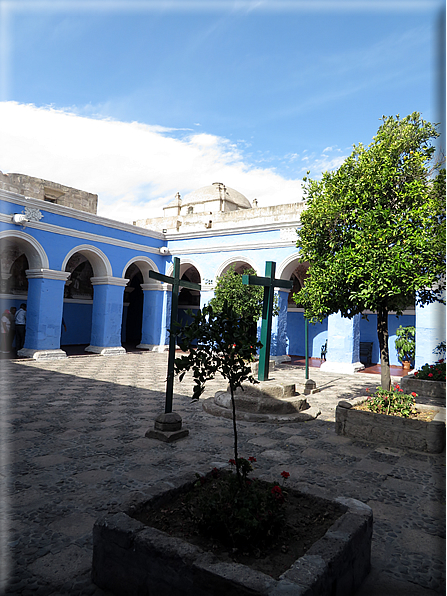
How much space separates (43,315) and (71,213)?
338 cm

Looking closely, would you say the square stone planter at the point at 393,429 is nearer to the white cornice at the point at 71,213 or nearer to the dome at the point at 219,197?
the white cornice at the point at 71,213

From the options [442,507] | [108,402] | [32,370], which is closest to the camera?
[442,507]

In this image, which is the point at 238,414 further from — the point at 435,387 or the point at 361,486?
the point at 435,387

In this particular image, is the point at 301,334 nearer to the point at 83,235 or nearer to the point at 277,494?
the point at 83,235

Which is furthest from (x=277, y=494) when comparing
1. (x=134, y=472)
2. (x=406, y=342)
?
(x=406, y=342)

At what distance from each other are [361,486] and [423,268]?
3062mm

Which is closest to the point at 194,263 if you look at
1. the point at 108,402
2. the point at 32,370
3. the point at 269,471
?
the point at 32,370

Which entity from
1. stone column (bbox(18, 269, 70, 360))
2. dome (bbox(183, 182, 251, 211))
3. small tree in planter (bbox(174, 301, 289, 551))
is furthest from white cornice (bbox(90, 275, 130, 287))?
small tree in planter (bbox(174, 301, 289, 551))

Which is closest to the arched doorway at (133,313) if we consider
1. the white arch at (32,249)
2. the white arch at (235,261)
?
the white arch at (235,261)

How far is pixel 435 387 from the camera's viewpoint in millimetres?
8594

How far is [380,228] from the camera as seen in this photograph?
18.2 feet

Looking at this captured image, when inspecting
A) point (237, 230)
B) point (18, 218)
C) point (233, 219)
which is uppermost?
point (233, 219)

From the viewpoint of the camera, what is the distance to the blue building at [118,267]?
480 inches

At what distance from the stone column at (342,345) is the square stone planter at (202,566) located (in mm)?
10398
